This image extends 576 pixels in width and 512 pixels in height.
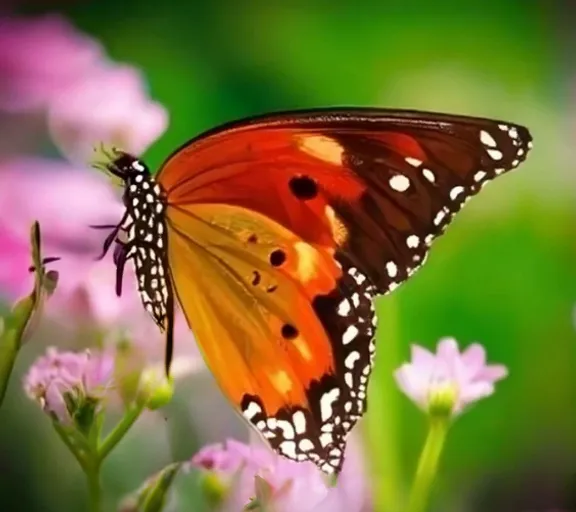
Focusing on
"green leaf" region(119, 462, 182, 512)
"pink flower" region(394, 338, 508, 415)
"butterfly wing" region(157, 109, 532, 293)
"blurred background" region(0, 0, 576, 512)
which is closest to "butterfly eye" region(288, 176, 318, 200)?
"butterfly wing" region(157, 109, 532, 293)

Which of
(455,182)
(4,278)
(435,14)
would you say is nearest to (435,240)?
(455,182)

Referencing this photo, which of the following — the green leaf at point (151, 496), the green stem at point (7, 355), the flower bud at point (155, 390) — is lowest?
the green leaf at point (151, 496)

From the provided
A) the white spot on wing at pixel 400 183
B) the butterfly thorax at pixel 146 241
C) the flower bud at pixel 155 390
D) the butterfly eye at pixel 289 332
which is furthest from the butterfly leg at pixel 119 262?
the white spot on wing at pixel 400 183

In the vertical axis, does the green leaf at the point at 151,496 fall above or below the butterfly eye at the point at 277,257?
below

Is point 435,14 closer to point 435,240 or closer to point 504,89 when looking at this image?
point 504,89

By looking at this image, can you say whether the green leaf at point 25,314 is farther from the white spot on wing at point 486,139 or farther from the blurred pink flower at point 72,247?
the white spot on wing at point 486,139

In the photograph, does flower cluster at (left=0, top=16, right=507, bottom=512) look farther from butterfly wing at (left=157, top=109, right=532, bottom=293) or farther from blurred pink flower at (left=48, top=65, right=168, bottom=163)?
butterfly wing at (left=157, top=109, right=532, bottom=293)

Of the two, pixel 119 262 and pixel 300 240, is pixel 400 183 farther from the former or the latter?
pixel 119 262
